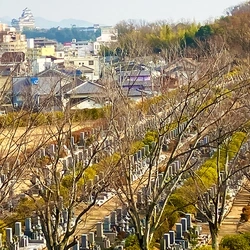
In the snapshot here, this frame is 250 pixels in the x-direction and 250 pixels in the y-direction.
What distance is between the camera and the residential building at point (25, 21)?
18612 cm

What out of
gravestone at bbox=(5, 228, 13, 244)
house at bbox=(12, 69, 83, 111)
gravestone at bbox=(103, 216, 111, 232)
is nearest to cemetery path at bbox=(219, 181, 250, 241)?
gravestone at bbox=(103, 216, 111, 232)

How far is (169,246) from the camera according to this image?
11320 mm

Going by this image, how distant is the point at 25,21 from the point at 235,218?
7202 inches

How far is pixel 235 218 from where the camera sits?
47.0 ft

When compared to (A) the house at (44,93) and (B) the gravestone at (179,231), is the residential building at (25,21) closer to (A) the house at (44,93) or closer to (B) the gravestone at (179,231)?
(A) the house at (44,93)

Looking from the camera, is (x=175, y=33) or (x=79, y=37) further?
(x=79, y=37)

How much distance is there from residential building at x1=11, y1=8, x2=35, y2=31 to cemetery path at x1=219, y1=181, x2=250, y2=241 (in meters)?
171

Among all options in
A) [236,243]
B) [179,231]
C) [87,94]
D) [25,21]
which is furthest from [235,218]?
[25,21]

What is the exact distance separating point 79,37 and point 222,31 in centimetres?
10710

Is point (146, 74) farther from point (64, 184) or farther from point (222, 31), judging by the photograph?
point (64, 184)

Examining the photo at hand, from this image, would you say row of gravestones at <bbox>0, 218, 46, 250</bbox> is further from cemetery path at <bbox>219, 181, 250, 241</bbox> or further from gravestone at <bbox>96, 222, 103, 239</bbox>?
cemetery path at <bbox>219, 181, 250, 241</bbox>

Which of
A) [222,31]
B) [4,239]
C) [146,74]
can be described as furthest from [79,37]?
[4,239]

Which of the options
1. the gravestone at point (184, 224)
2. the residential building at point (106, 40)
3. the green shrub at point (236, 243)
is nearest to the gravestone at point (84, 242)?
the gravestone at point (184, 224)

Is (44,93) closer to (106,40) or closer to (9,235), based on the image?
(9,235)
